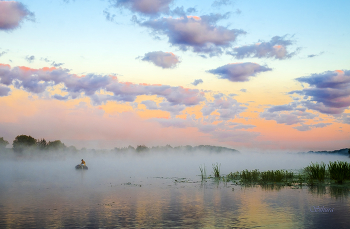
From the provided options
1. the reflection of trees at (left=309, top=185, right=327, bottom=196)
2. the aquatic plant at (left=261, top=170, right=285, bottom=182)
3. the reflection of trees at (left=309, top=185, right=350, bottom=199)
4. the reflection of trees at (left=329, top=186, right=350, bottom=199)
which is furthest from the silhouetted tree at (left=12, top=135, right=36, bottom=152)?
the reflection of trees at (left=329, top=186, right=350, bottom=199)

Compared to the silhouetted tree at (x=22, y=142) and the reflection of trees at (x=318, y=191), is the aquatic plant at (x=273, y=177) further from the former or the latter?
the silhouetted tree at (x=22, y=142)

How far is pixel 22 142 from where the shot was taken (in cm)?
19538

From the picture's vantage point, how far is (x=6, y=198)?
2991 centimetres

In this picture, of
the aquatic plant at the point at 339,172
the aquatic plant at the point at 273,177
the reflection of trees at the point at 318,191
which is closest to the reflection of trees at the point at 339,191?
the reflection of trees at the point at 318,191

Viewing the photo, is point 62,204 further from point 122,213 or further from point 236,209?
point 236,209

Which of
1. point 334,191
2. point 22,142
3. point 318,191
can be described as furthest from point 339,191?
point 22,142

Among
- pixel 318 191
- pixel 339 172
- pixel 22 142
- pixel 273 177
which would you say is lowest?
pixel 318 191

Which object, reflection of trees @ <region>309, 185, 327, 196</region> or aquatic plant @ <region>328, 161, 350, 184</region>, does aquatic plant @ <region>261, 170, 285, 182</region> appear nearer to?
reflection of trees @ <region>309, 185, 327, 196</region>

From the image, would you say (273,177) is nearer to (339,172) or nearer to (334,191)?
(339,172)

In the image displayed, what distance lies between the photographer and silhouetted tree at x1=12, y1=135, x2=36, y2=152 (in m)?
194

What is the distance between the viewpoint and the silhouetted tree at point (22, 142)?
194m

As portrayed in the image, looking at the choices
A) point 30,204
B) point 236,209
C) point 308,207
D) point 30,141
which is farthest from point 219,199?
point 30,141

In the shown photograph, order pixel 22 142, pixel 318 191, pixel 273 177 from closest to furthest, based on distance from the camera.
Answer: pixel 318 191 < pixel 273 177 < pixel 22 142

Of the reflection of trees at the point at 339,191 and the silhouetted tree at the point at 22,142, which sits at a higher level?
the silhouetted tree at the point at 22,142
